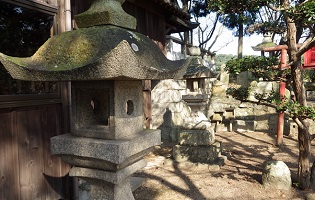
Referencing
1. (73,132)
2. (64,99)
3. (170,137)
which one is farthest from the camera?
(170,137)

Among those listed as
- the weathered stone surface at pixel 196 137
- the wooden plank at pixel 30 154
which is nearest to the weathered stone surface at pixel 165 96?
the weathered stone surface at pixel 196 137

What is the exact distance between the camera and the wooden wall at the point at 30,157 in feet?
8.84

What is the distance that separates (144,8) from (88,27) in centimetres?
443

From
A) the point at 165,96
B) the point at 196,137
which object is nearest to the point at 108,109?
the point at 196,137

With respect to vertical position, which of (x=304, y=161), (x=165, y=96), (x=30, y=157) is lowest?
(x=304, y=161)

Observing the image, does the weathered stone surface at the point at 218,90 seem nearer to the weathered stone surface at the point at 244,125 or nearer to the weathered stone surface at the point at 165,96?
the weathered stone surface at the point at 244,125

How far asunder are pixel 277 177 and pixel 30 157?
13.4 ft

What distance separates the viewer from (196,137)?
5891mm

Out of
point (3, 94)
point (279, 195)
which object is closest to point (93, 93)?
point (3, 94)

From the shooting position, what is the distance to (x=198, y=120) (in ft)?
20.2

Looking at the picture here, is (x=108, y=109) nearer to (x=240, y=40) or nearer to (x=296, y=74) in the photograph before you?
(x=296, y=74)

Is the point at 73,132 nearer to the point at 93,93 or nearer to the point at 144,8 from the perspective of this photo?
the point at 93,93

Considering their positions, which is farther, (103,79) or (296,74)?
(296,74)

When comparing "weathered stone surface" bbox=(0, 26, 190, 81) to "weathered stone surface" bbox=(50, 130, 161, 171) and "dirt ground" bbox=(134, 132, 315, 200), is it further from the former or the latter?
"dirt ground" bbox=(134, 132, 315, 200)
